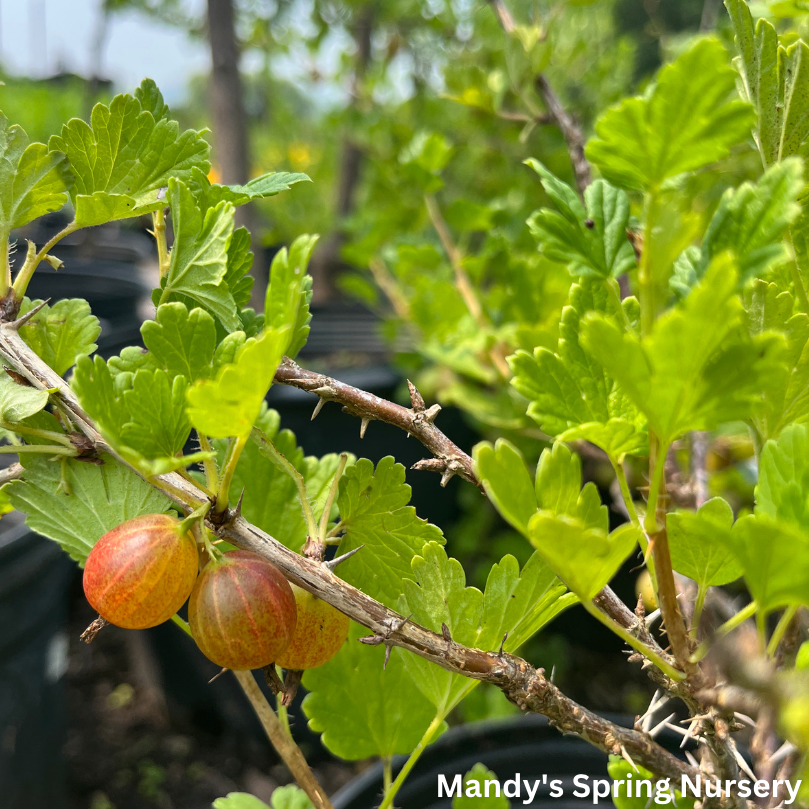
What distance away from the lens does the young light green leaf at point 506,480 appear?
205mm

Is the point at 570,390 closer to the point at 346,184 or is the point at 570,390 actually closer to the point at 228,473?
the point at 228,473

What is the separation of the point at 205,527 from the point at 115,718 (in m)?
1.05

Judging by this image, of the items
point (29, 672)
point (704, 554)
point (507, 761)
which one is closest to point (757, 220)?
point (704, 554)

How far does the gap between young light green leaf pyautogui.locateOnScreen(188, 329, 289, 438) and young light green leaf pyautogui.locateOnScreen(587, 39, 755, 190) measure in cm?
12

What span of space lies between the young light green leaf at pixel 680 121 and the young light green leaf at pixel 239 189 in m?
0.14

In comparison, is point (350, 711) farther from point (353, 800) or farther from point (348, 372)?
point (348, 372)

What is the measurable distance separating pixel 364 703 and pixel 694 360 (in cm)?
30

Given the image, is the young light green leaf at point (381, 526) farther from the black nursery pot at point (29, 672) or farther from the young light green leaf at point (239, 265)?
the black nursery pot at point (29, 672)

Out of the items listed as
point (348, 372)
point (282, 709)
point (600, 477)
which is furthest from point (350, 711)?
point (348, 372)

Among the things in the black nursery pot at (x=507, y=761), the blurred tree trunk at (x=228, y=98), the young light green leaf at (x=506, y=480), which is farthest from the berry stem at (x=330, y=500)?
the blurred tree trunk at (x=228, y=98)

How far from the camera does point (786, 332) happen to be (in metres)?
0.28

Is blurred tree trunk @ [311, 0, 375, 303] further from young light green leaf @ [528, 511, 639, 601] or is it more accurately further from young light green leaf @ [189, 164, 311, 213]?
young light green leaf @ [528, 511, 639, 601]

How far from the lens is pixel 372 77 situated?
4.06 ft

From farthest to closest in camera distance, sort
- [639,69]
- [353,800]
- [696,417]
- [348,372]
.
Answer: [639,69] → [348,372] → [353,800] → [696,417]
